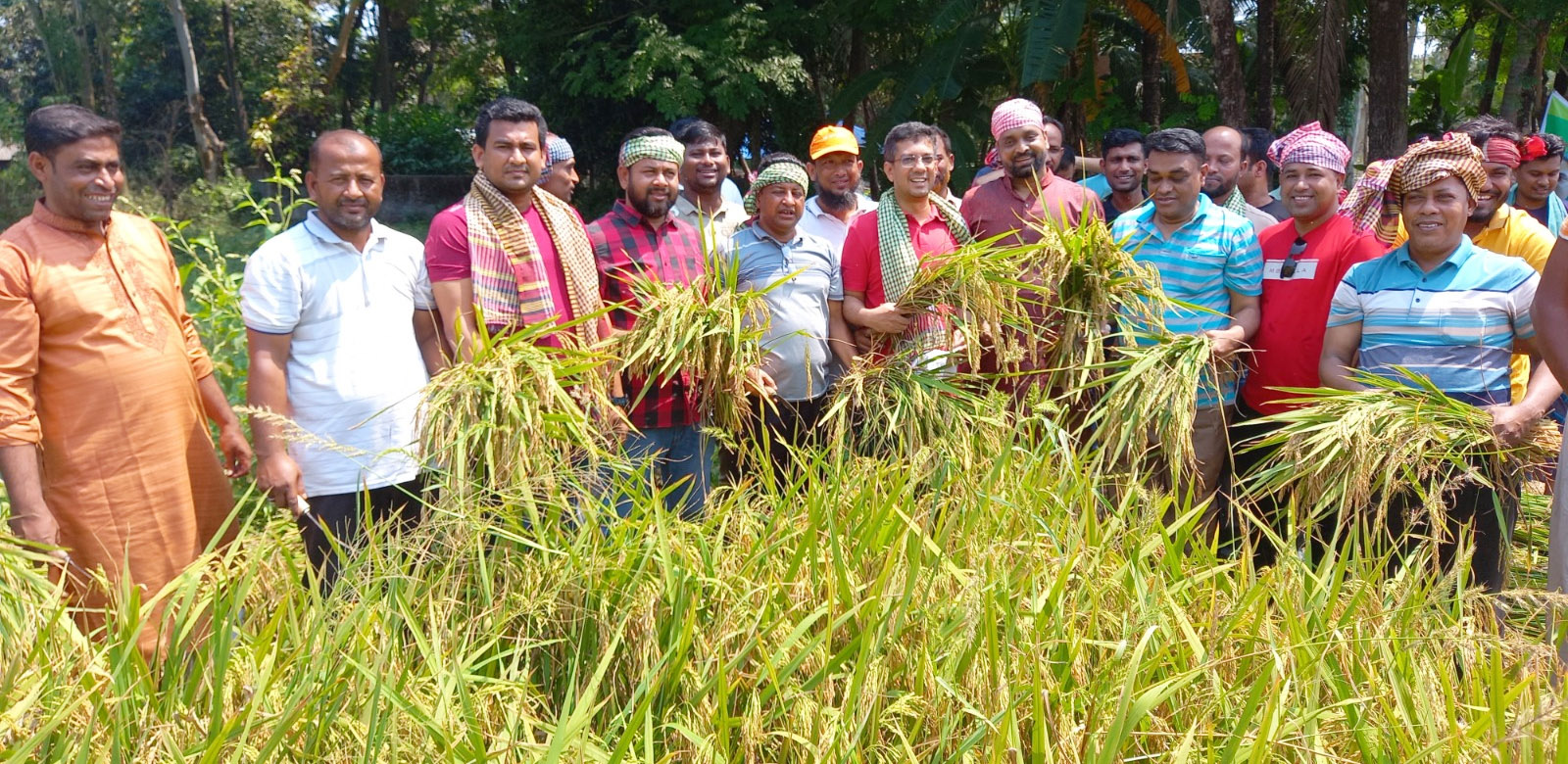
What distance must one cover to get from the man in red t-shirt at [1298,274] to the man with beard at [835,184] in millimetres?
1409

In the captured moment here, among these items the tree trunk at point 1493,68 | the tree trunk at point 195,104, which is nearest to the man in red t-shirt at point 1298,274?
the tree trunk at point 1493,68

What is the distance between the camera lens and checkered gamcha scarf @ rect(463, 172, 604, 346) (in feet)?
11.3

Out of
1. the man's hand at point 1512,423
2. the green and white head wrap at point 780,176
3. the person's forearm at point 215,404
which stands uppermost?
the green and white head wrap at point 780,176

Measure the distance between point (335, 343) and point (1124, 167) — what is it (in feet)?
10.5

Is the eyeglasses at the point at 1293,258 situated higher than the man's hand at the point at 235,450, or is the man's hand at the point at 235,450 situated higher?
the eyeglasses at the point at 1293,258

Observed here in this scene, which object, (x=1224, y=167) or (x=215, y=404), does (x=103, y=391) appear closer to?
(x=215, y=404)

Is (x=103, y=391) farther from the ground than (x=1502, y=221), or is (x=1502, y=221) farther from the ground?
(x=1502, y=221)

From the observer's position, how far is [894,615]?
2.36m

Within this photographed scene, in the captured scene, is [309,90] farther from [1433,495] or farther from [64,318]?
[1433,495]

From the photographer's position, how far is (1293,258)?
3.83 metres

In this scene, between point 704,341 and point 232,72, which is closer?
point 704,341

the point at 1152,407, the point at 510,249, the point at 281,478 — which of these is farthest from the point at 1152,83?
the point at 281,478

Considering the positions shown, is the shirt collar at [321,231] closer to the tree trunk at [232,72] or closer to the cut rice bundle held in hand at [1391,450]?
the cut rice bundle held in hand at [1391,450]

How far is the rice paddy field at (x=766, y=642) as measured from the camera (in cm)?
203
